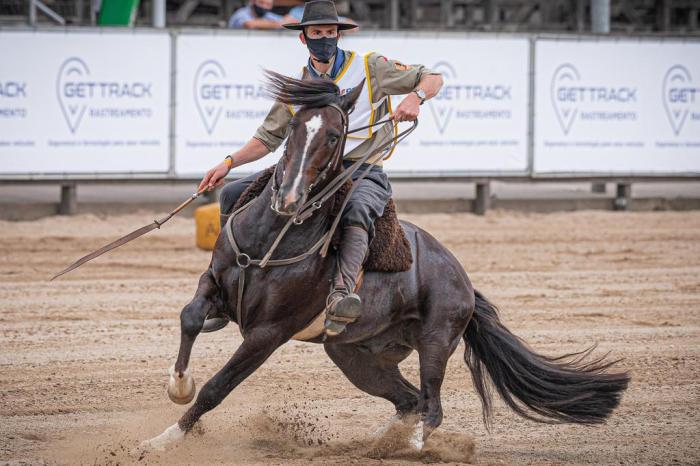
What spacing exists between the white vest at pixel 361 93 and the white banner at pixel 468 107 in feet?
26.2

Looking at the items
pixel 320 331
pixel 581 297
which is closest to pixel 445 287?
pixel 320 331

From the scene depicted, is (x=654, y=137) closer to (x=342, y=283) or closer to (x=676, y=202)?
(x=676, y=202)

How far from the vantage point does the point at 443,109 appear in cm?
1402

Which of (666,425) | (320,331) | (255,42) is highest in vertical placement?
(255,42)

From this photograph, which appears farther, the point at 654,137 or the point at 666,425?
the point at 654,137

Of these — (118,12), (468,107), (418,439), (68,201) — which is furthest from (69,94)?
(418,439)

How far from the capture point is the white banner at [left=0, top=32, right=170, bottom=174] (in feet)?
42.3

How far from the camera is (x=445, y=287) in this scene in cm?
595

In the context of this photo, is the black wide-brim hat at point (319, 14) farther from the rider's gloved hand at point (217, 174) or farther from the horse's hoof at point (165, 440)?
the horse's hoof at point (165, 440)

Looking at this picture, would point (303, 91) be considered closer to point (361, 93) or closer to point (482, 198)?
point (361, 93)

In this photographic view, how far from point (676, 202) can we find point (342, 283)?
37.9ft

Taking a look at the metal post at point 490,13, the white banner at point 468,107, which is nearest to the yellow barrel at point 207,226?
the white banner at point 468,107

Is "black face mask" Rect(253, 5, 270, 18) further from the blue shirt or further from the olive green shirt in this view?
the olive green shirt

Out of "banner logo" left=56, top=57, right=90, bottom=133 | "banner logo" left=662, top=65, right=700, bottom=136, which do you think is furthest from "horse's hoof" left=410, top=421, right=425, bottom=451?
"banner logo" left=662, top=65, right=700, bottom=136
